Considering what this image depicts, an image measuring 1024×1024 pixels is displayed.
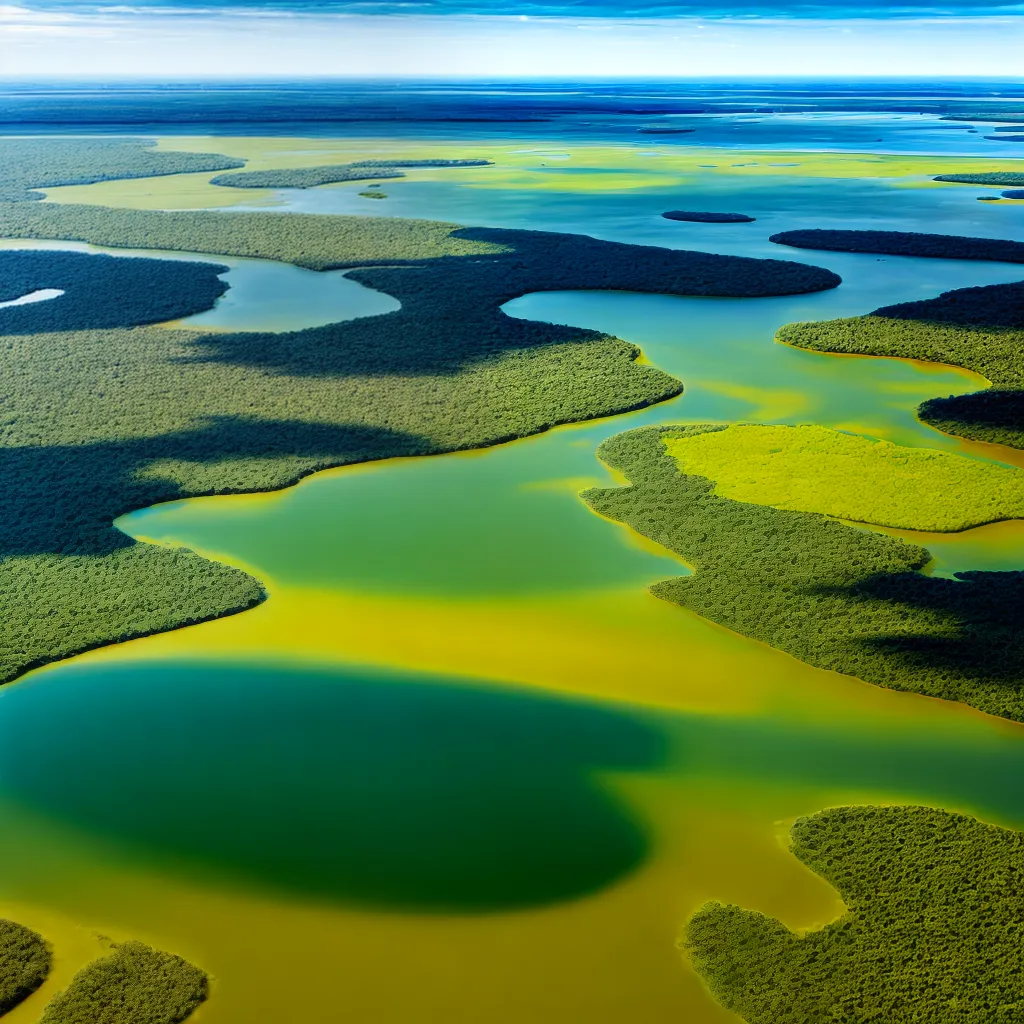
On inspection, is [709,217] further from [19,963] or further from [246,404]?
[19,963]

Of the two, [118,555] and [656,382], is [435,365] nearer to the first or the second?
[656,382]

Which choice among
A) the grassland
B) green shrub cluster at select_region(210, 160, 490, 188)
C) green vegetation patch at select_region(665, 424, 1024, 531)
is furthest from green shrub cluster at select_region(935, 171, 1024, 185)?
green vegetation patch at select_region(665, 424, 1024, 531)

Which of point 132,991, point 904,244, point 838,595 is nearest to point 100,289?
point 838,595

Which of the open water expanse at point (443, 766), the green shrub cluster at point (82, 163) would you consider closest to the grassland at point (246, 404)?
the open water expanse at point (443, 766)

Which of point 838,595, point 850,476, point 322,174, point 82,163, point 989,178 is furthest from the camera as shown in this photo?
point 82,163

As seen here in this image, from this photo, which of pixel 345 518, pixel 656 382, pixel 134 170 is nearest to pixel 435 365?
pixel 656 382

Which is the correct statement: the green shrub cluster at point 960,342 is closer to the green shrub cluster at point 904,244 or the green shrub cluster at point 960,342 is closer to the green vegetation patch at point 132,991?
the green shrub cluster at point 904,244
